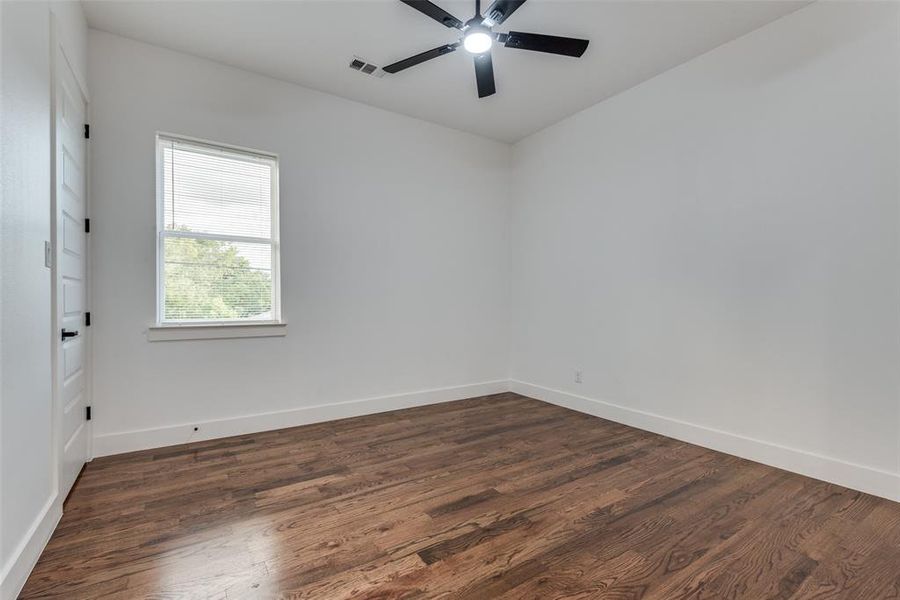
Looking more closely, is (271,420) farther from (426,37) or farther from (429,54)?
(426,37)

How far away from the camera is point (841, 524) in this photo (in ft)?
6.96

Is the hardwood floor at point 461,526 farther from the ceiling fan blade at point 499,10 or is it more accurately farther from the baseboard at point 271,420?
the ceiling fan blade at point 499,10

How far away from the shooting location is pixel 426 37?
302 cm

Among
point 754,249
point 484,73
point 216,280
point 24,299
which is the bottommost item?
point 24,299

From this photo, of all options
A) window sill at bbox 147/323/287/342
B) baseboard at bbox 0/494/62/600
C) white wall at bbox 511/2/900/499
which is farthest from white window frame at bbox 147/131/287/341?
white wall at bbox 511/2/900/499

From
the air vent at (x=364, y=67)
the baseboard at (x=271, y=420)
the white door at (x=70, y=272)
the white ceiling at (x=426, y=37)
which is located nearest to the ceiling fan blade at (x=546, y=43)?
the white ceiling at (x=426, y=37)

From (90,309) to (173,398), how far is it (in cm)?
84

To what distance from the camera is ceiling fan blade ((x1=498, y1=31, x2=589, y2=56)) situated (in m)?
2.38

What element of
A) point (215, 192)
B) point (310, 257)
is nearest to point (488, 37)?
point (310, 257)

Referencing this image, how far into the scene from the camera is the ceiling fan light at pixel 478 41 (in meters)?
2.37

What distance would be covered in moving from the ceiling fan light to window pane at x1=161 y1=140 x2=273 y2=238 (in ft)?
6.82

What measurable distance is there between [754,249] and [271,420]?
3957mm

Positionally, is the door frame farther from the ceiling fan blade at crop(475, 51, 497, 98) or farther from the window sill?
the ceiling fan blade at crop(475, 51, 497, 98)

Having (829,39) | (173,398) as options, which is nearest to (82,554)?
(173,398)
